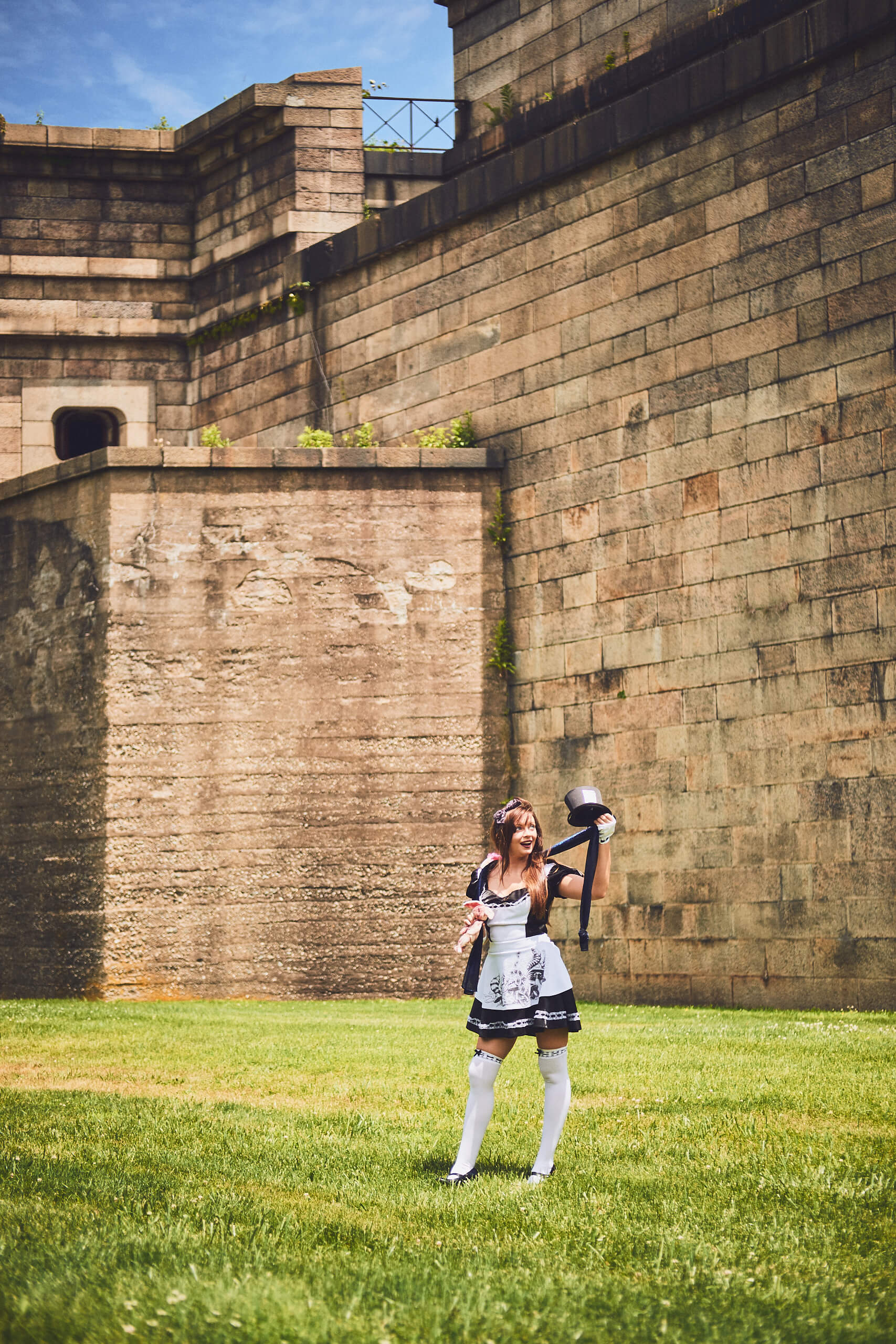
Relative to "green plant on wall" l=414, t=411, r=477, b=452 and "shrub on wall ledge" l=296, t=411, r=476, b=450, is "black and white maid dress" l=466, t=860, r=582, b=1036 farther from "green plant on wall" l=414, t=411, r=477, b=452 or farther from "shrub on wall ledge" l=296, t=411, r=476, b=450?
"green plant on wall" l=414, t=411, r=477, b=452

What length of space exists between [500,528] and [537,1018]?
969 centimetres

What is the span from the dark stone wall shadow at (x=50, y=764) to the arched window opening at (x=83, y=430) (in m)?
2.77

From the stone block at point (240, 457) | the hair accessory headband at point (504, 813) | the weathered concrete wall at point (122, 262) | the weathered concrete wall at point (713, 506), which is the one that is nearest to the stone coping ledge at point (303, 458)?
the stone block at point (240, 457)

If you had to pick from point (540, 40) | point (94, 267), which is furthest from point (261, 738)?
point (540, 40)

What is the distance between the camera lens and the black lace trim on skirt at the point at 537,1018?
5.86m

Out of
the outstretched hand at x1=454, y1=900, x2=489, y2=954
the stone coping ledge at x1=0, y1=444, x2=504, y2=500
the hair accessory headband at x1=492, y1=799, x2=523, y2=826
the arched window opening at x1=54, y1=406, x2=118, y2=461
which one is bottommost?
the outstretched hand at x1=454, y1=900, x2=489, y2=954

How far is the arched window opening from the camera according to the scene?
1855 cm

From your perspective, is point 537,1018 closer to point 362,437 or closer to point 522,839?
point 522,839

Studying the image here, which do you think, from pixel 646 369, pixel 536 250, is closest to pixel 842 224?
pixel 646 369

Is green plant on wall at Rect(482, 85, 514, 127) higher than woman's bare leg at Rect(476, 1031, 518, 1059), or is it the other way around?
green plant on wall at Rect(482, 85, 514, 127)

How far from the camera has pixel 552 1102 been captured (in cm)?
584

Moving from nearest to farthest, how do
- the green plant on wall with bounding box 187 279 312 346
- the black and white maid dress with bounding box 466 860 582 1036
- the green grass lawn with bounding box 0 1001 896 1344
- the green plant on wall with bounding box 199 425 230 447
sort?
the green grass lawn with bounding box 0 1001 896 1344 < the black and white maid dress with bounding box 466 860 582 1036 < the green plant on wall with bounding box 199 425 230 447 < the green plant on wall with bounding box 187 279 312 346

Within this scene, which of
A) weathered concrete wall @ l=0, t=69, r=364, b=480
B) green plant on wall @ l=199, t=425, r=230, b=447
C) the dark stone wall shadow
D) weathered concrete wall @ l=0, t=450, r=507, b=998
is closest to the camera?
weathered concrete wall @ l=0, t=450, r=507, b=998

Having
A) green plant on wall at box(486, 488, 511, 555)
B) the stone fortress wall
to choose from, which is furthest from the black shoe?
green plant on wall at box(486, 488, 511, 555)
